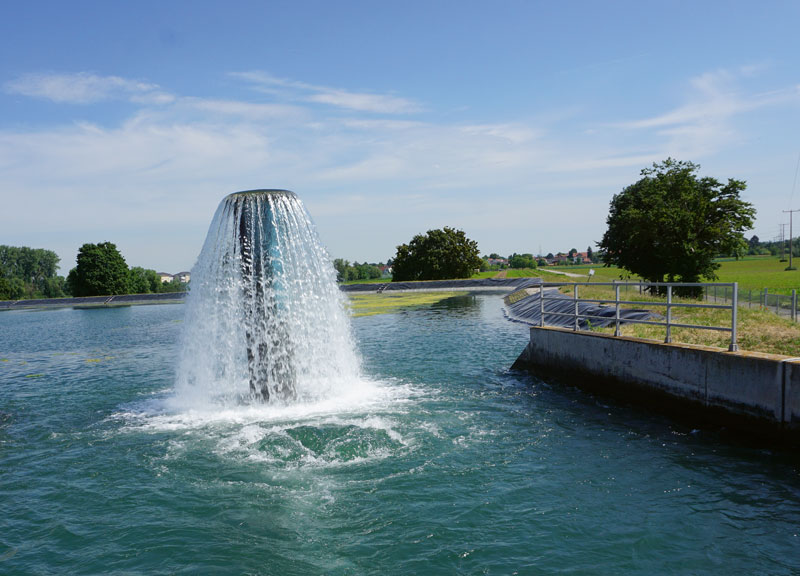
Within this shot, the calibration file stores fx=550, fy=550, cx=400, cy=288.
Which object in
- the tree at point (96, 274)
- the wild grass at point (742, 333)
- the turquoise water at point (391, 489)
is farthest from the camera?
the tree at point (96, 274)

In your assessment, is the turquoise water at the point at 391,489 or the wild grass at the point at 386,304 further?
the wild grass at the point at 386,304

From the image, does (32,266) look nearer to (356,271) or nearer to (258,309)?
(356,271)

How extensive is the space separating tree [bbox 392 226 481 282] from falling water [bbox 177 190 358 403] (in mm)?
76736

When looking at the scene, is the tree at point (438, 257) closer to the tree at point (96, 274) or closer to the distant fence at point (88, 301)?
the distant fence at point (88, 301)

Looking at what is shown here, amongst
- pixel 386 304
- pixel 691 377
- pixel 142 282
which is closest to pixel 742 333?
pixel 691 377

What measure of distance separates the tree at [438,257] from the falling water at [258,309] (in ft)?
252

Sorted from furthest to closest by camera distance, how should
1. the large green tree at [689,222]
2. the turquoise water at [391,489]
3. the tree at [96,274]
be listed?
the tree at [96,274]
the large green tree at [689,222]
the turquoise water at [391,489]

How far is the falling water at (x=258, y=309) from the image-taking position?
42.7ft

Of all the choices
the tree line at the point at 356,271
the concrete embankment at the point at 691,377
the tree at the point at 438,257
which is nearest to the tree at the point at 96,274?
the tree at the point at 438,257

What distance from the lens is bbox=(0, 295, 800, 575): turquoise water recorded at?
632cm

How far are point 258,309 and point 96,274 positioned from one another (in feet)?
298

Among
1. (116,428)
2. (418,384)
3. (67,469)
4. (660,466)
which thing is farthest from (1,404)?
(660,466)

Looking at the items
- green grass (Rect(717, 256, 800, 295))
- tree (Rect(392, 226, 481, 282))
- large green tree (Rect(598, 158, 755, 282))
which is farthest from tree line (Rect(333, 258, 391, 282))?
large green tree (Rect(598, 158, 755, 282))

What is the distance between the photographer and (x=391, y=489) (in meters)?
8.12
